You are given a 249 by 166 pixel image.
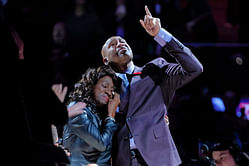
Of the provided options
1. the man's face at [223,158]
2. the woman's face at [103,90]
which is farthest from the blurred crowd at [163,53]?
the woman's face at [103,90]

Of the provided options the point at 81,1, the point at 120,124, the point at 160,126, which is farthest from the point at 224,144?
the point at 81,1

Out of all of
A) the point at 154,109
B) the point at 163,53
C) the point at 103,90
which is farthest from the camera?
the point at 163,53

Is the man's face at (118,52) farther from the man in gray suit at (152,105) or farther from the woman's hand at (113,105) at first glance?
the woman's hand at (113,105)

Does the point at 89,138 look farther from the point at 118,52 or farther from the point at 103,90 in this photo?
the point at 118,52

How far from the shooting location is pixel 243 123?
4688mm

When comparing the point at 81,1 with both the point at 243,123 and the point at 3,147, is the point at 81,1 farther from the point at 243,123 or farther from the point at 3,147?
the point at 3,147

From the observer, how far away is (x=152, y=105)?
320 cm

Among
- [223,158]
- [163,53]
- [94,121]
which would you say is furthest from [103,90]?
[163,53]

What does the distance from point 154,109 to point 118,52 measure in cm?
60

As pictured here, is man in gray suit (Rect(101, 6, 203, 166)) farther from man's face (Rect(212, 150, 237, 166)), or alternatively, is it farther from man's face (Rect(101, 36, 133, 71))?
man's face (Rect(212, 150, 237, 166))

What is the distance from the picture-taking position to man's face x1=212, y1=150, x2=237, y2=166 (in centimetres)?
333

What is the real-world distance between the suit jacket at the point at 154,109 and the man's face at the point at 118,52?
0.69 ft

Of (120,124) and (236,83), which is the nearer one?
(120,124)

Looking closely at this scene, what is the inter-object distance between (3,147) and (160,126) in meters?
1.31
